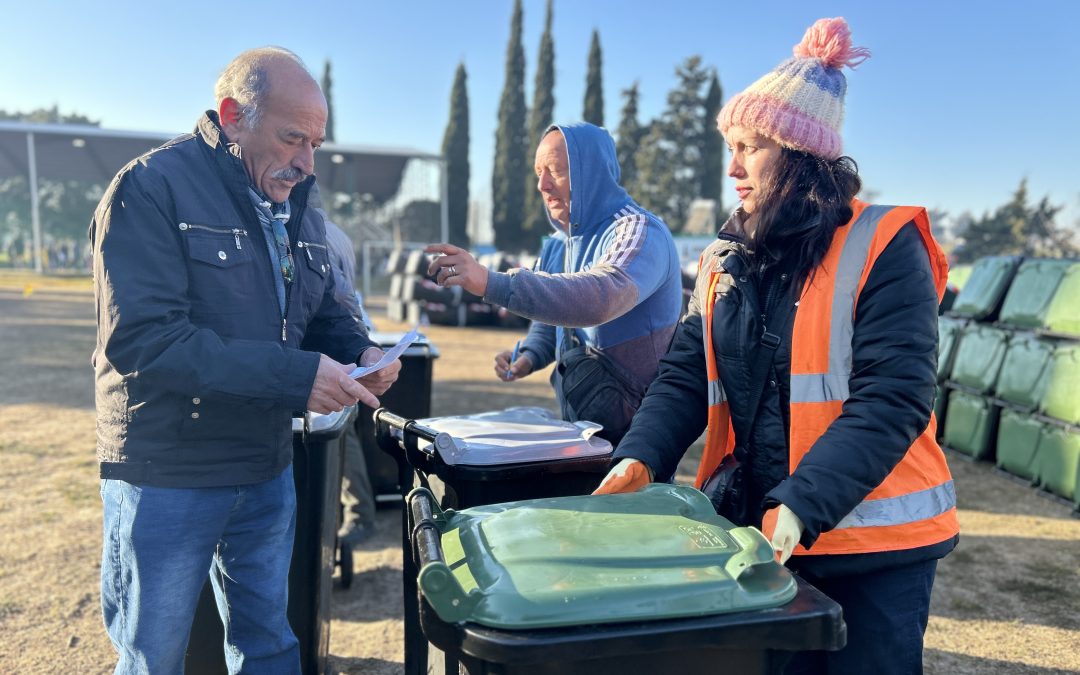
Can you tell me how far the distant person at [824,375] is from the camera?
1.37m

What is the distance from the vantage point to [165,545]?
1770mm

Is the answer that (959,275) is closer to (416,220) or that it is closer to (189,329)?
(189,329)

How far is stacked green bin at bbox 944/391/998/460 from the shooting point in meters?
6.35

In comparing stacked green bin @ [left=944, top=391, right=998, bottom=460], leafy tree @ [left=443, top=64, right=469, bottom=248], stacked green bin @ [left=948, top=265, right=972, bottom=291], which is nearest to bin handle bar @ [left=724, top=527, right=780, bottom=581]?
stacked green bin @ [left=944, top=391, right=998, bottom=460]

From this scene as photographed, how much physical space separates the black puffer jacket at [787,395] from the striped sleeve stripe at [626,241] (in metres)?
0.43

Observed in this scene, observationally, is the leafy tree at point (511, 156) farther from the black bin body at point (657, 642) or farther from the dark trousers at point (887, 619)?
the black bin body at point (657, 642)

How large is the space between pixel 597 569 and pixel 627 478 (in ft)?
1.66

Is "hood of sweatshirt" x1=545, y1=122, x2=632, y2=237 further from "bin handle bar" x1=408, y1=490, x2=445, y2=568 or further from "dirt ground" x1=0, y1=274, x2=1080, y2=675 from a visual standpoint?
"dirt ground" x1=0, y1=274, x2=1080, y2=675

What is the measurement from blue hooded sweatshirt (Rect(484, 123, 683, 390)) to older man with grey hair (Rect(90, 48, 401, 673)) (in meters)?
0.48

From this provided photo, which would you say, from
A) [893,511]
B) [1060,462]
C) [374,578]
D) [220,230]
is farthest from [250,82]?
[1060,462]

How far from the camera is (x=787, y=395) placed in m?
1.56

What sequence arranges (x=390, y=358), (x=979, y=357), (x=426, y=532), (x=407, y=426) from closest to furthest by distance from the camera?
1. (x=426, y=532)
2. (x=390, y=358)
3. (x=407, y=426)
4. (x=979, y=357)

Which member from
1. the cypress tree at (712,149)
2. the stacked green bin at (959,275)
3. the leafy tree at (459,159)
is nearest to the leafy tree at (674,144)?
the cypress tree at (712,149)

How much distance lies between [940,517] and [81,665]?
3.34 metres
